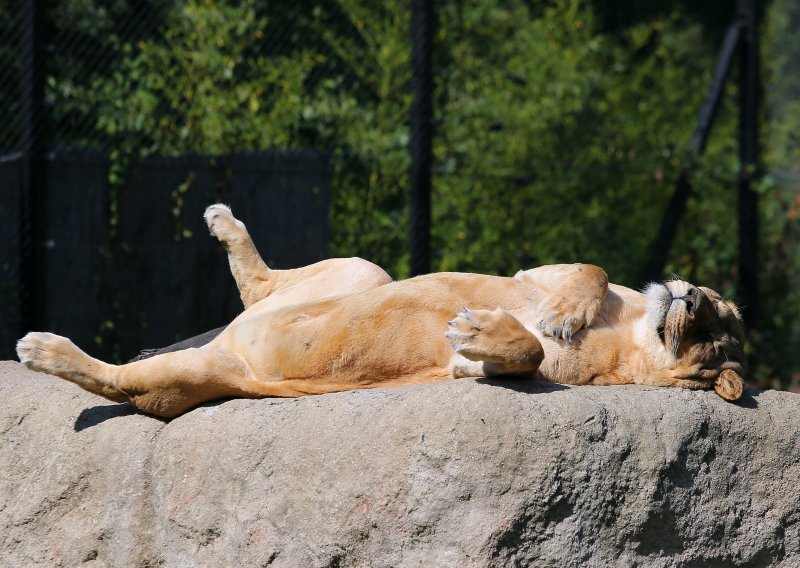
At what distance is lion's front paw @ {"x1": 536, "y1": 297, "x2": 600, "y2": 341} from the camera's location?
3846 mm

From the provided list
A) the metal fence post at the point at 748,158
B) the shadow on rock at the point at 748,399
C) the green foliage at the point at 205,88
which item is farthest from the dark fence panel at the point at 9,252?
the metal fence post at the point at 748,158

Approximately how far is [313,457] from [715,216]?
5.79 metres

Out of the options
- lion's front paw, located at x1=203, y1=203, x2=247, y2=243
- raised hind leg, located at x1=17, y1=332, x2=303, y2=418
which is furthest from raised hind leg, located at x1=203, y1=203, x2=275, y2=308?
raised hind leg, located at x1=17, y1=332, x2=303, y2=418

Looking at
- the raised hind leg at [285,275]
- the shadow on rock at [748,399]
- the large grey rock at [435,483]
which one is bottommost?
the large grey rock at [435,483]

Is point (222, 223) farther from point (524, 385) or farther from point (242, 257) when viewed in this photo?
point (524, 385)

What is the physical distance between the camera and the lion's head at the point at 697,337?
149 inches

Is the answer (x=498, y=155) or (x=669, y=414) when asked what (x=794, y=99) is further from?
(x=669, y=414)

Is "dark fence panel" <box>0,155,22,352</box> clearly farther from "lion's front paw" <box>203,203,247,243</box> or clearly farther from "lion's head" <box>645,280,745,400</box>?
"lion's head" <box>645,280,745,400</box>

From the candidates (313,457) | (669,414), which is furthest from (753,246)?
(313,457)

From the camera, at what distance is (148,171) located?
678 centimetres

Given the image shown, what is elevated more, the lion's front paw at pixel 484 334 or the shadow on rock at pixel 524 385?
the lion's front paw at pixel 484 334

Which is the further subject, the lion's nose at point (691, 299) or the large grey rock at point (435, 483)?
the lion's nose at point (691, 299)

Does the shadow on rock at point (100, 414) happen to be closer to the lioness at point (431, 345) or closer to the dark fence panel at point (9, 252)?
the lioness at point (431, 345)

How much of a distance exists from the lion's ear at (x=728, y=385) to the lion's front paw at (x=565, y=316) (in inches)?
18.9
